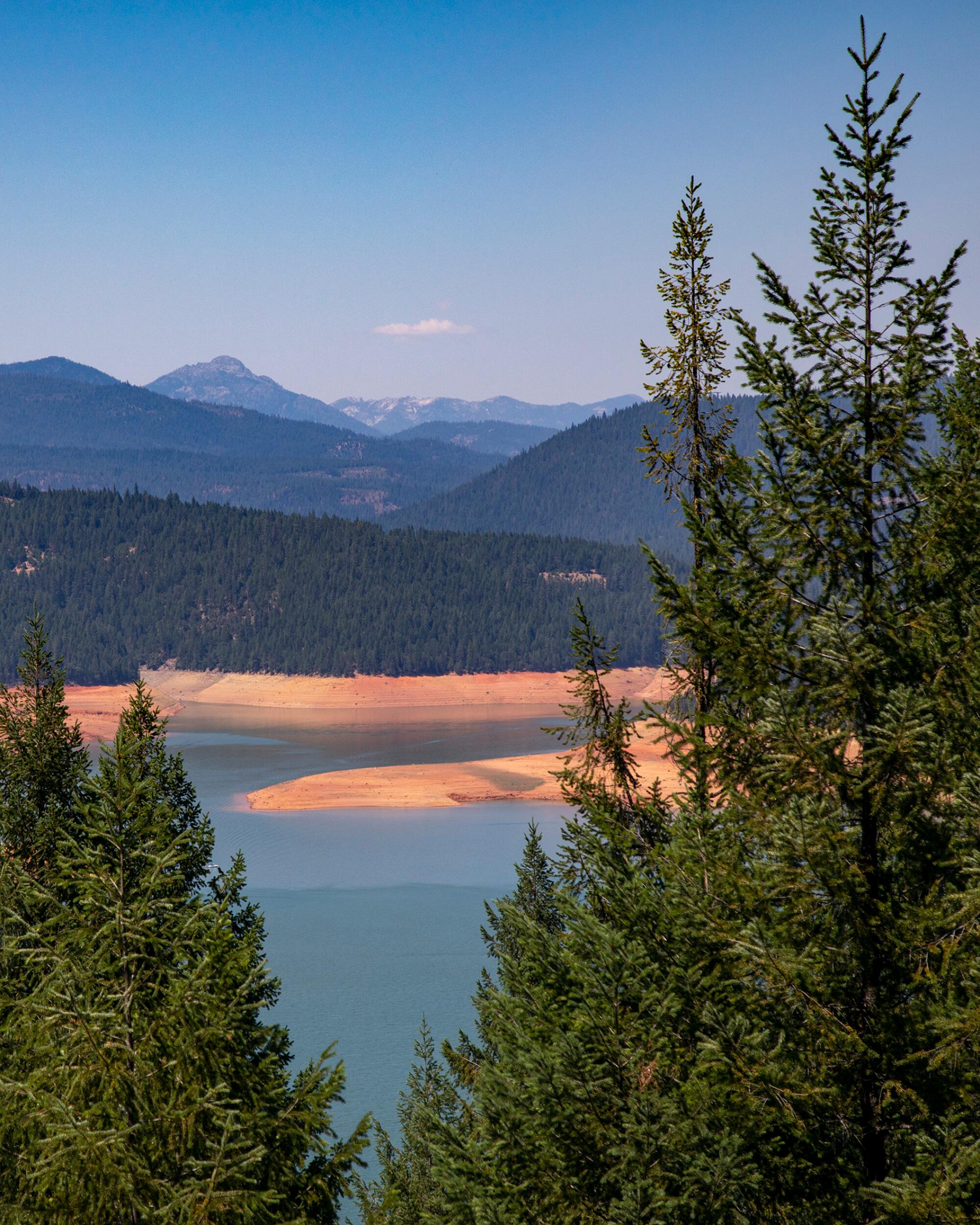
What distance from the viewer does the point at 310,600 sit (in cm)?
17638

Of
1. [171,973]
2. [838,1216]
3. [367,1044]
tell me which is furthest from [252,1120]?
[367,1044]

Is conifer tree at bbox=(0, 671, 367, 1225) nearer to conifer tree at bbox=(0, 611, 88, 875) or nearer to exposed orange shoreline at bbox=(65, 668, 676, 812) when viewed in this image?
conifer tree at bbox=(0, 611, 88, 875)

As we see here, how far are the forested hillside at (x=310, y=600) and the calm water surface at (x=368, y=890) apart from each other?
2137 inches

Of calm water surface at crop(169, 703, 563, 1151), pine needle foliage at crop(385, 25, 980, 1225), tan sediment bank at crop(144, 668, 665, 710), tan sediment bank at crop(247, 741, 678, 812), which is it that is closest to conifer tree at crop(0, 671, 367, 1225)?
pine needle foliage at crop(385, 25, 980, 1225)

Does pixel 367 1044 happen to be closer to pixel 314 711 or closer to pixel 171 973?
pixel 171 973

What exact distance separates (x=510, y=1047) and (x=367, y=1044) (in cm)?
2823

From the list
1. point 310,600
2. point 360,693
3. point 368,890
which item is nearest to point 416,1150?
point 368,890

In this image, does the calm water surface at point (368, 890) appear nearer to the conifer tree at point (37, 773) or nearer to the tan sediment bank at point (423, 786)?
the tan sediment bank at point (423, 786)

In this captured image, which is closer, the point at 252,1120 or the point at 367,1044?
the point at 252,1120

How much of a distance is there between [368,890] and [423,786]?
26.7 m

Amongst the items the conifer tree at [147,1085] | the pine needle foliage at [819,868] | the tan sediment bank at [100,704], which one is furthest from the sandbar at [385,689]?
the pine needle foliage at [819,868]

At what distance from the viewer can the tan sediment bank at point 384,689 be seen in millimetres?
147875

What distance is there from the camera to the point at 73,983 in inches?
380

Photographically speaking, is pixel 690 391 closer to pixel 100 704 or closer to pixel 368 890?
pixel 368 890
